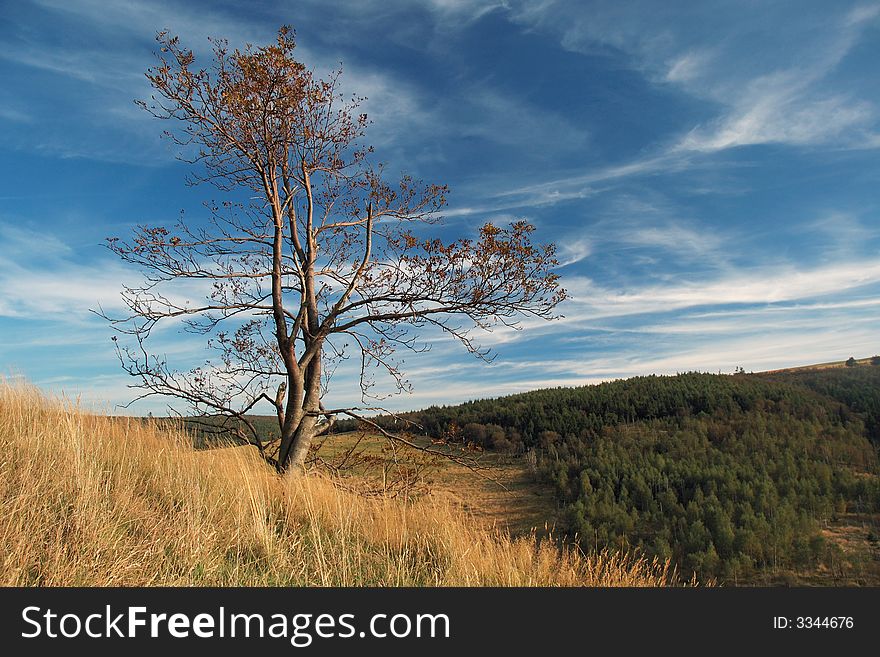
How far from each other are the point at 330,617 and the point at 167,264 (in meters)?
6.31

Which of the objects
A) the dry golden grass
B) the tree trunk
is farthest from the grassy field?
the dry golden grass

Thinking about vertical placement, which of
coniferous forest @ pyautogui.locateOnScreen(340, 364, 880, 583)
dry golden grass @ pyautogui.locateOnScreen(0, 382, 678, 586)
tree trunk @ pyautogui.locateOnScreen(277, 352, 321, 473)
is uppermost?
tree trunk @ pyautogui.locateOnScreen(277, 352, 321, 473)

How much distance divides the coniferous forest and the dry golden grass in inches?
84.3

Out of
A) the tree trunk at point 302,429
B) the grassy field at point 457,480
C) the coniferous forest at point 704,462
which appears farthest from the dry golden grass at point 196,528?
the coniferous forest at point 704,462

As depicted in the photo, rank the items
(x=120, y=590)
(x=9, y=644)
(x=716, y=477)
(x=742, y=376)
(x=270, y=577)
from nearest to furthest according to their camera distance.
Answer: (x=9, y=644)
(x=120, y=590)
(x=270, y=577)
(x=716, y=477)
(x=742, y=376)

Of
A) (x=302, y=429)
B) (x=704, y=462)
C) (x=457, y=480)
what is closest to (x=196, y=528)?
(x=302, y=429)

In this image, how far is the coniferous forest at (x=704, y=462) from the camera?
17734 millimetres

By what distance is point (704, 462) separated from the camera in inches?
1037

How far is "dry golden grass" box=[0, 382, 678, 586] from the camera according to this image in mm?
4230

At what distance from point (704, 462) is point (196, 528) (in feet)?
87.3

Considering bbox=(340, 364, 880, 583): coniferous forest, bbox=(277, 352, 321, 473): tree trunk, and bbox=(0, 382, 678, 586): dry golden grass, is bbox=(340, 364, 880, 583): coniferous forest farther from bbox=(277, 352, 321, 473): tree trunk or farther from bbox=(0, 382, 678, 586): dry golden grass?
bbox=(0, 382, 678, 586): dry golden grass

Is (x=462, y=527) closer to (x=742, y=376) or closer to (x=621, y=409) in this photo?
(x=621, y=409)

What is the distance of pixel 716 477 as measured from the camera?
23.2 metres

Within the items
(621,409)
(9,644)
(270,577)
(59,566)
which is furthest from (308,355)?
(621,409)
